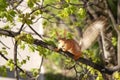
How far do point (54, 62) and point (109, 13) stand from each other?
4.19 meters

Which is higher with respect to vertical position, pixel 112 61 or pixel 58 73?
pixel 112 61

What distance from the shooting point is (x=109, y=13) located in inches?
218

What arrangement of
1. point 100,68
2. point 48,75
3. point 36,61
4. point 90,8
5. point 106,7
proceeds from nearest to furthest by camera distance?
1. point 100,68
2. point 106,7
3. point 90,8
4. point 36,61
5. point 48,75

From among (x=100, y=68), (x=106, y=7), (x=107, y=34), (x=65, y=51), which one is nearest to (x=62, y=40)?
(x=65, y=51)

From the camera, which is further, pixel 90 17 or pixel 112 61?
pixel 90 17

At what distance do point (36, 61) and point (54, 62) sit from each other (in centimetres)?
134

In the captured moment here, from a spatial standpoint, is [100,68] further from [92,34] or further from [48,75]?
[48,75]

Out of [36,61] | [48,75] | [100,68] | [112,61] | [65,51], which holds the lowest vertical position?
[48,75]

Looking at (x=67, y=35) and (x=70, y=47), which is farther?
(x=67, y=35)

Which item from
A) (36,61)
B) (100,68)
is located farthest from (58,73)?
(100,68)

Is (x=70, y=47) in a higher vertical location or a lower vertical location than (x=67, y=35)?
higher

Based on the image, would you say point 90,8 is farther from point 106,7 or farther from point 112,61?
point 112,61

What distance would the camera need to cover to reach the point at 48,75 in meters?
9.11

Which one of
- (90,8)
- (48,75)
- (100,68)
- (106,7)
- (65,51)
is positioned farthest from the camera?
(48,75)
